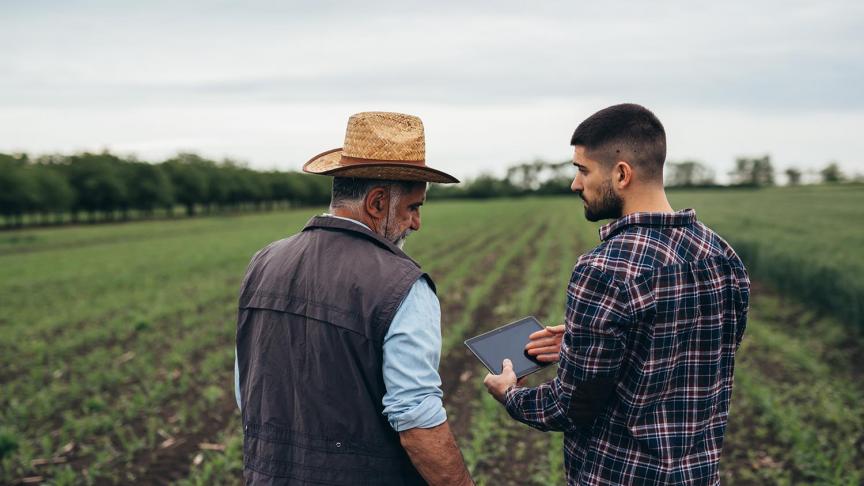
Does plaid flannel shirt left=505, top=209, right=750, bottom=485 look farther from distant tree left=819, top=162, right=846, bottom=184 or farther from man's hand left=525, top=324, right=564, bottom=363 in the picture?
distant tree left=819, top=162, right=846, bottom=184

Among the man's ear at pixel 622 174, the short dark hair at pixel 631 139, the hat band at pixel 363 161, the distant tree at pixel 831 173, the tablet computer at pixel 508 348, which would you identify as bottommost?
the tablet computer at pixel 508 348

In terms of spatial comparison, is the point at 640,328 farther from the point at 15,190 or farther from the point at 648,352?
→ the point at 15,190

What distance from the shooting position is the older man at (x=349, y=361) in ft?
6.72

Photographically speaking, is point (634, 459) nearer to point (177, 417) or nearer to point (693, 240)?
point (693, 240)

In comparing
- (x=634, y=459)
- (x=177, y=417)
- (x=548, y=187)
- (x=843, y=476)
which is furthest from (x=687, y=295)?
(x=548, y=187)

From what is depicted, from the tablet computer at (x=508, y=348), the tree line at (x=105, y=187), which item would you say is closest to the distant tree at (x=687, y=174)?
the tree line at (x=105, y=187)

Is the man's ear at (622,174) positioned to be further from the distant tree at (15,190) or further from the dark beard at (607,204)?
the distant tree at (15,190)

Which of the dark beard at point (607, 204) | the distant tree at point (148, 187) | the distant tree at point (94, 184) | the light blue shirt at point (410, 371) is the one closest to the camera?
the light blue shirt at point (410, 371)

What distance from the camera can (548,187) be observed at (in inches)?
5300

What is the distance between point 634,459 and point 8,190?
5380 centimetres

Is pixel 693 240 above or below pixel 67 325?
above

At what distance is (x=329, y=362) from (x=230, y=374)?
649 cm

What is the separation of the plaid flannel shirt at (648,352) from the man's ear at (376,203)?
79 cm

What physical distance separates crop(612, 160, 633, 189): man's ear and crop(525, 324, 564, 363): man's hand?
69 centimetres
